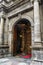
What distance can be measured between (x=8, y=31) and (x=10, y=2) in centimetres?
281

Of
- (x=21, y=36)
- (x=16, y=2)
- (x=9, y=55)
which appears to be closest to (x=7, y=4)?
(x=16, y=2)

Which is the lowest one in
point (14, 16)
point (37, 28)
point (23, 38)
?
point (23, 38)

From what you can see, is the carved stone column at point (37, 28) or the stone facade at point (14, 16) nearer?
the carved stone column at point (37, 28)

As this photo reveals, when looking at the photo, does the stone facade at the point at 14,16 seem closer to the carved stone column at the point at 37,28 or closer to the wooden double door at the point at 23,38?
the carved stone column at the point at 37,28

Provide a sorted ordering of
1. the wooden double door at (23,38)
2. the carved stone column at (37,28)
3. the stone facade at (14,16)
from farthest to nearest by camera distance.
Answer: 1. the wooden double door at (23,38)
2. the stone facade at (14,16)
3. the carved stone column at (37,28)

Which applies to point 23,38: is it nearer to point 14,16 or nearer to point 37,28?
point 14,16

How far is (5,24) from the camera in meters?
9.90

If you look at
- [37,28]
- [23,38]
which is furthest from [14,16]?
[23,38]

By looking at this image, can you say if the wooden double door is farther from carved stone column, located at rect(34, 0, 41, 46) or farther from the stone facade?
carved stone column, located at rect(34, 0, 41, 46)

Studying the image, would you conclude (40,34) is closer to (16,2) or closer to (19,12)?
(19,12)

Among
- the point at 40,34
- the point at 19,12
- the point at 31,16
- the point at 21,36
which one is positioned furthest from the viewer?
the point at 21,36

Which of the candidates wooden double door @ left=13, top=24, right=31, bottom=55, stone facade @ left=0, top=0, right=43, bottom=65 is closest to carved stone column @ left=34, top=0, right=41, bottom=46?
stone facade @ left=0, top=0, right=43, bottom=65

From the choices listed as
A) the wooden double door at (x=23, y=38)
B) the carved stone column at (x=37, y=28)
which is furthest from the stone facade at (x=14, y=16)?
the wooden double door at (x=23, y=38)

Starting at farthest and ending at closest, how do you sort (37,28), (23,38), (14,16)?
(23,38) < (14,16) < (37,28)
